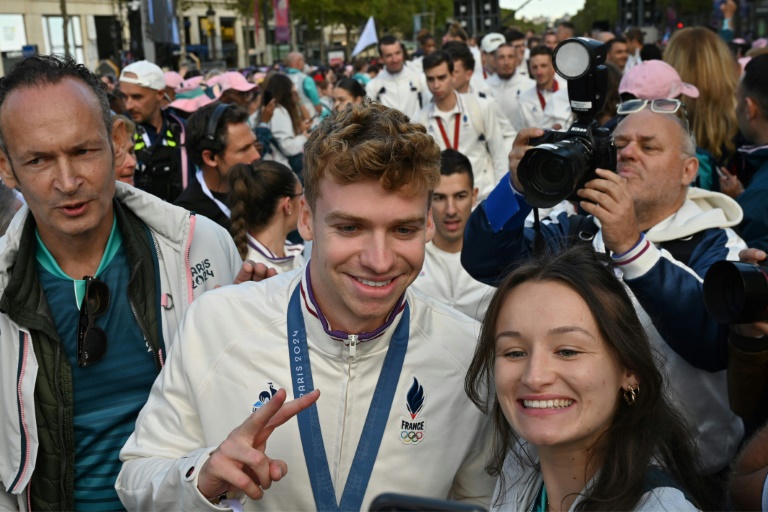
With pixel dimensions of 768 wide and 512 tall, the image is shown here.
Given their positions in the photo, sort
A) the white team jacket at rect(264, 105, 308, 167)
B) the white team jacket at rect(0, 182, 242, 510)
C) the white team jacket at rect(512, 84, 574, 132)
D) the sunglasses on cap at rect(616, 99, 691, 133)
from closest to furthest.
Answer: the white team jacket at rect(0, 182, 242, 510) → the sunglasses on cap at rect(616, 99, 691, 133) → the white team jacket at rect(512, 84, 574, 132) → the white team jacket at rect(264, 105, 308, 167)

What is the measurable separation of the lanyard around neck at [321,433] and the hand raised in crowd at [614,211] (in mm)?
926

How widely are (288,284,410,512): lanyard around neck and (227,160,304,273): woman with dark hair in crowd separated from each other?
2.19 metres

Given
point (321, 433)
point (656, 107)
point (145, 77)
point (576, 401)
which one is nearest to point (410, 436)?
point (321, 433)

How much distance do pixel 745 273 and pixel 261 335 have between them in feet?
4.88

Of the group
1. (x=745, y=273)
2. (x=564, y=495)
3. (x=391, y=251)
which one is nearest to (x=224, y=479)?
(x=391, y=251)

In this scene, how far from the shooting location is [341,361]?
2494 mm

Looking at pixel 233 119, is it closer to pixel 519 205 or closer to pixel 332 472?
pixel 519 205

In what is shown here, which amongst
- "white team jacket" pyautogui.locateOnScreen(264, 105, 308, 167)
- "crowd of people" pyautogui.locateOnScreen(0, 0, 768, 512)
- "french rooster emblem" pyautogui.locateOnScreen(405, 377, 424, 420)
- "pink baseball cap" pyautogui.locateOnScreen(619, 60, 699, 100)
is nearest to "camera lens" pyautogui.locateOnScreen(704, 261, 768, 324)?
"crowd of people" pyautogui.locateOnScreen(0, 0, 768, 512)

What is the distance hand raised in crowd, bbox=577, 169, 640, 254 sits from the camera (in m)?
2.96

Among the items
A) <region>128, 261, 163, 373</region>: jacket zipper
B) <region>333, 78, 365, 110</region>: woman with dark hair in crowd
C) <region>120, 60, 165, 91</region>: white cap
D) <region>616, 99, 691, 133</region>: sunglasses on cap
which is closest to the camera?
<region>128, 261, 163, 373</region>: jacket zipper

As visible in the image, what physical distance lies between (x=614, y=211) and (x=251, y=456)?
1.60 m

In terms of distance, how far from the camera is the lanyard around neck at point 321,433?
95.3 inches

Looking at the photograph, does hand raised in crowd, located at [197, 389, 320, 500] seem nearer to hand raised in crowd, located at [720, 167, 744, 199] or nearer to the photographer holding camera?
the photographer holding camera

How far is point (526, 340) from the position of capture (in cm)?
238
